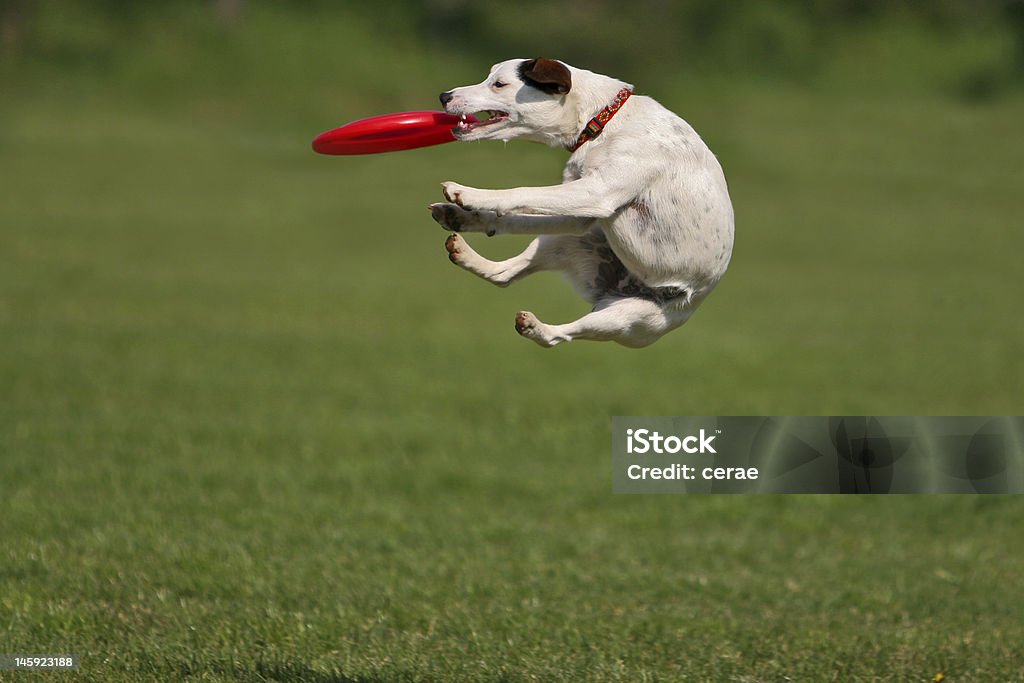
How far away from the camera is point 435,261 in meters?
28.0

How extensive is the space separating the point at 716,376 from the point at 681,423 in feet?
11.8

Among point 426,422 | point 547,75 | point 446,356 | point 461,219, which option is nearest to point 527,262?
point 461,219

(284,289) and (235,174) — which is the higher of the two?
(235,174)

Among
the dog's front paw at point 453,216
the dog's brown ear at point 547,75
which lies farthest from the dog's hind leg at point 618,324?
the dog's brown ear at point 547,75

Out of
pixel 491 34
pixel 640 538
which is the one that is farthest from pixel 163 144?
pixel 640 538

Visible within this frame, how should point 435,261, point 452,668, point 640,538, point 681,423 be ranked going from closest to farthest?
point 452,668 < point 640,538 < point 681,423 < point 435,261

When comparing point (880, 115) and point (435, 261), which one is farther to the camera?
point (880, 115)

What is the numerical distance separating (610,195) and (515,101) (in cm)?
64

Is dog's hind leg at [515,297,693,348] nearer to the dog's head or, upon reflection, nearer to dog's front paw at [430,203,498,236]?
dog's front paw at [430,203,498,236]

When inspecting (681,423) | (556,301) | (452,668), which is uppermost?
(556,301)

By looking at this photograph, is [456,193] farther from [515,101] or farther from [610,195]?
[610,195]

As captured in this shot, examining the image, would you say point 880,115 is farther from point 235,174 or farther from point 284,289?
point 284,289

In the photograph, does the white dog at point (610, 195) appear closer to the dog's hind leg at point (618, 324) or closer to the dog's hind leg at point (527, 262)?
the dog's hind leg at point (618, 324)

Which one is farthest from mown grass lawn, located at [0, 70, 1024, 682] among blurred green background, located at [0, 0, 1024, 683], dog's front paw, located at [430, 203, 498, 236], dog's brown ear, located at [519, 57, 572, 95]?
dog's brown ear, located at [519, 57, 572, 95]
